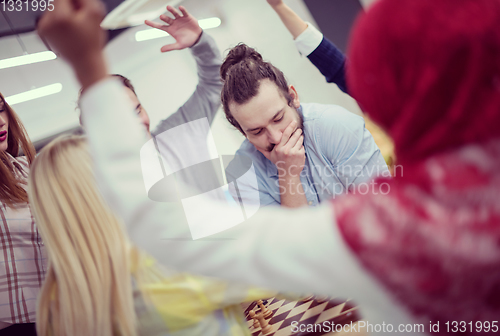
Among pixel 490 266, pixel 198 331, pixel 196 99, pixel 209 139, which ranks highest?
pixel 196 99

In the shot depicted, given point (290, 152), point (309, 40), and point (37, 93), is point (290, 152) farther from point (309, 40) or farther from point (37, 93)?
point (37, 93)

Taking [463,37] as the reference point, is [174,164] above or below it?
below

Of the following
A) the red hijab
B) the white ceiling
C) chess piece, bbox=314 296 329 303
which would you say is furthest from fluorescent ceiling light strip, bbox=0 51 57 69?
chess piece, bbox=314 296 329 303

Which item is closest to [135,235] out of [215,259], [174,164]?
[215,259]

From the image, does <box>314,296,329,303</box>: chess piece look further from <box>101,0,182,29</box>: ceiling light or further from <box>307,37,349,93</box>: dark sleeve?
<box>101,0,182,29</box>: ceiling light

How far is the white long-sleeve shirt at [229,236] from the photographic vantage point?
23cm

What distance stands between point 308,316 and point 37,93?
1083 millimetres

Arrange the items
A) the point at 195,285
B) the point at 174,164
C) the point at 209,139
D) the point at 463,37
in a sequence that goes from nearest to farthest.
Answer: the point at 463,37
the point at 195,285
the point at 174,164
the point at 209,139

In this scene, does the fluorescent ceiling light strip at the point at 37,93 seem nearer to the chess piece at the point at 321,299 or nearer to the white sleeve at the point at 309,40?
the white sleeve at the point at 309,40

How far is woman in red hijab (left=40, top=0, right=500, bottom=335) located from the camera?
20 cm

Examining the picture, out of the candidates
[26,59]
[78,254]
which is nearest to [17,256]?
[78,254]

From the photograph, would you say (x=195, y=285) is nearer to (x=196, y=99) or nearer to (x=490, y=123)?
(x=490, y=123)

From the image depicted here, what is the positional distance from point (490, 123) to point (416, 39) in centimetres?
7

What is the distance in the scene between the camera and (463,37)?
198 mm
